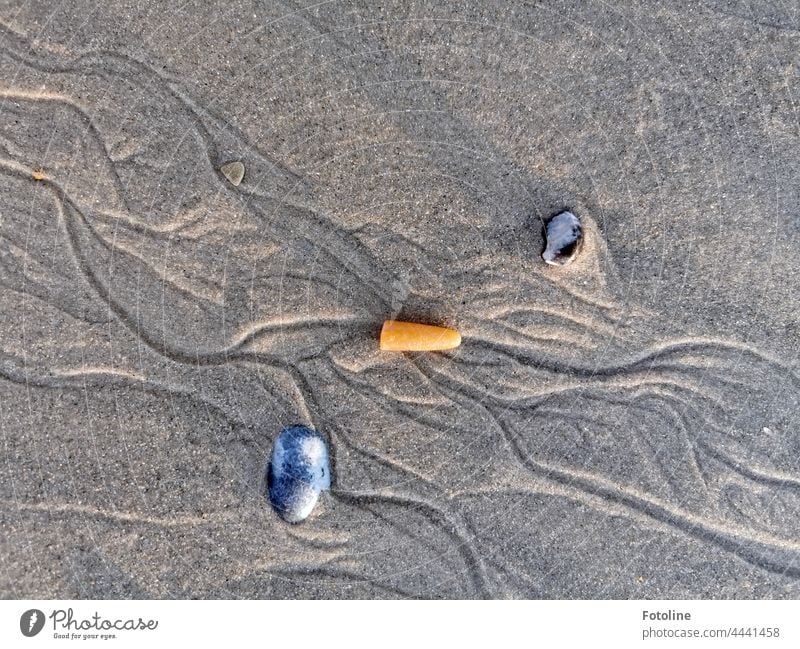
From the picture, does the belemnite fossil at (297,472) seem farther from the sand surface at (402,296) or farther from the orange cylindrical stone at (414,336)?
the orange cylindrical stone at (414,336)

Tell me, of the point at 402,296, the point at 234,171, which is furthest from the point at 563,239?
the point at 234,171

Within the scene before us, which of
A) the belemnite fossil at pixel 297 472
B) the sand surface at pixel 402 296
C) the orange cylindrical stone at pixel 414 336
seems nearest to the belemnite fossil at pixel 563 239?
the sand surface at pixel 402 296

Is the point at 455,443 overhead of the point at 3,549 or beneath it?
overhead

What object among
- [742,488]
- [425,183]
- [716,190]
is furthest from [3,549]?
[716,190]

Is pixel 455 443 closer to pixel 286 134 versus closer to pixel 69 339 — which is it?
pixel 286 134

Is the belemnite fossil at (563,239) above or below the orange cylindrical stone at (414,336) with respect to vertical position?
above

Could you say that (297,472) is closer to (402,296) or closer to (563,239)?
(402,296)

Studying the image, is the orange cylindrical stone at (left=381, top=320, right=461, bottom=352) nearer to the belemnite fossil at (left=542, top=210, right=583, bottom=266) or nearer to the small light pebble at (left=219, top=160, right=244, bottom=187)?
the belemnite fossil at (left=542, top=210, right=583, bottom=266)
